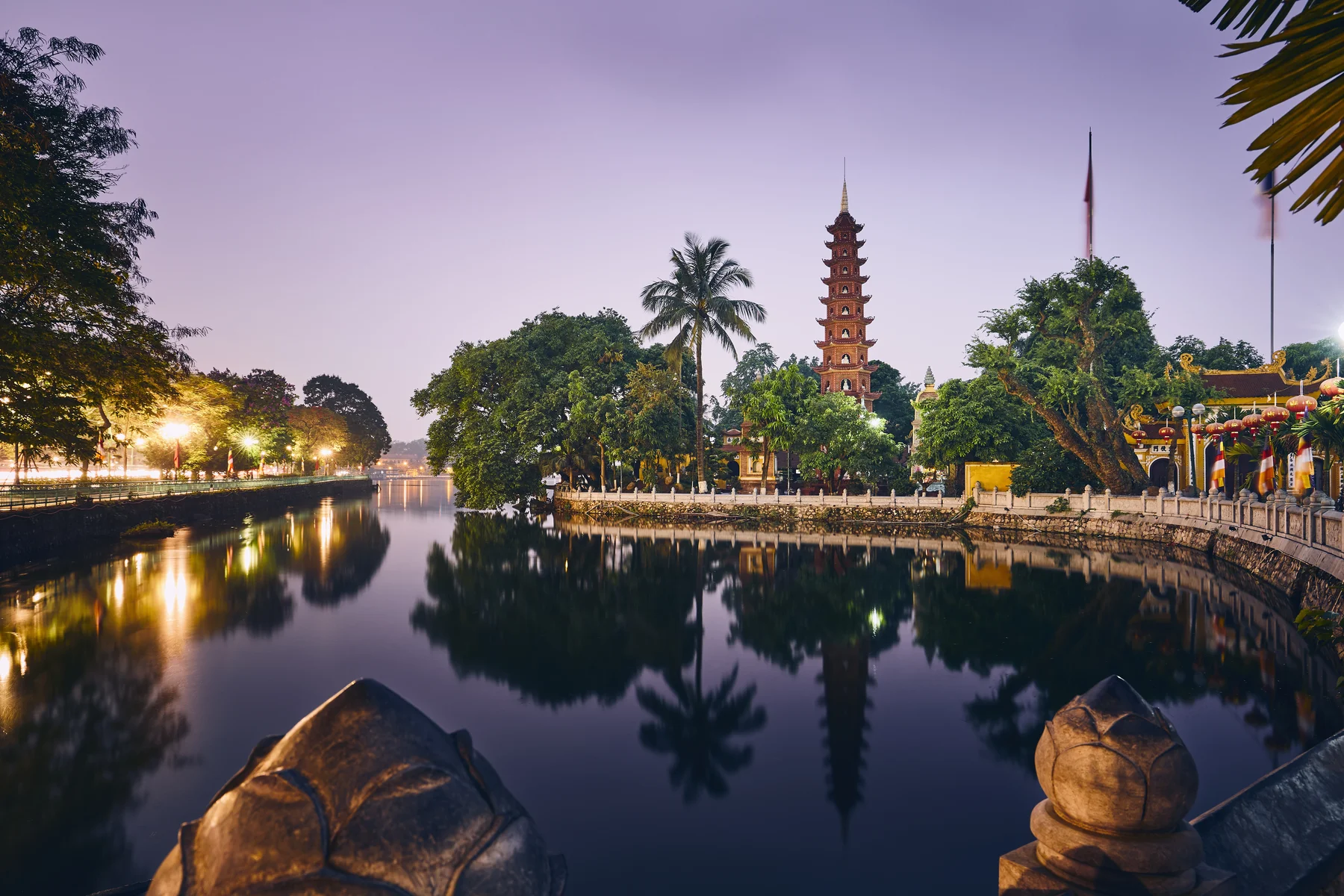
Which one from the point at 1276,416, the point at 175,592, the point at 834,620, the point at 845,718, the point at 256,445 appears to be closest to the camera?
the point at 845,718

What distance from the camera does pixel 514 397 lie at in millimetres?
40594

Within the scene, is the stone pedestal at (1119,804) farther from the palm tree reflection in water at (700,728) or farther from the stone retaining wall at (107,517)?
the stone retaining wall at (107,517)

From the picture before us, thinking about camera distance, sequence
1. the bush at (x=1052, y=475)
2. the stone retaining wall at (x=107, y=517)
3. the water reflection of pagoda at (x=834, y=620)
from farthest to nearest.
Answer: the bush at (x=1052, y=475), the stone retaining wall at (x=107, y=517), the water reflection of pagoda at (x=834, y=620)

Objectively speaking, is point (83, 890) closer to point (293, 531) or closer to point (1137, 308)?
point (293, 531)

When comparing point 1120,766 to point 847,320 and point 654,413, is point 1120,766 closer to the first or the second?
point 654,413

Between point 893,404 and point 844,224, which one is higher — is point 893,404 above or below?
below

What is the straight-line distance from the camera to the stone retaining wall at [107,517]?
75.8 ft

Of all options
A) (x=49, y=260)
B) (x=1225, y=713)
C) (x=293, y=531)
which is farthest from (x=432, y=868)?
(x=293, y=531)

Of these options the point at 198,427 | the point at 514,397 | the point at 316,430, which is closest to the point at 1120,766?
the point at 514,397

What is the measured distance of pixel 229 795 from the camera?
61.1 inches

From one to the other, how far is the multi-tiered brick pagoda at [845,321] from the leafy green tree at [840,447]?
19.7m

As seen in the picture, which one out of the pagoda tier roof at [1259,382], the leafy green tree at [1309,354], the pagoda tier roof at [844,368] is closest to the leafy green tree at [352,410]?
the pagoda tier roof at [844,368]

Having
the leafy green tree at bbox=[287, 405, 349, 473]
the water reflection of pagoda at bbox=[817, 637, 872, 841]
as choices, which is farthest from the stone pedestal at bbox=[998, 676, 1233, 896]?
the leafy green tree at bbox=[287, 405, 349, 473]

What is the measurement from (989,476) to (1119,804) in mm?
33533
